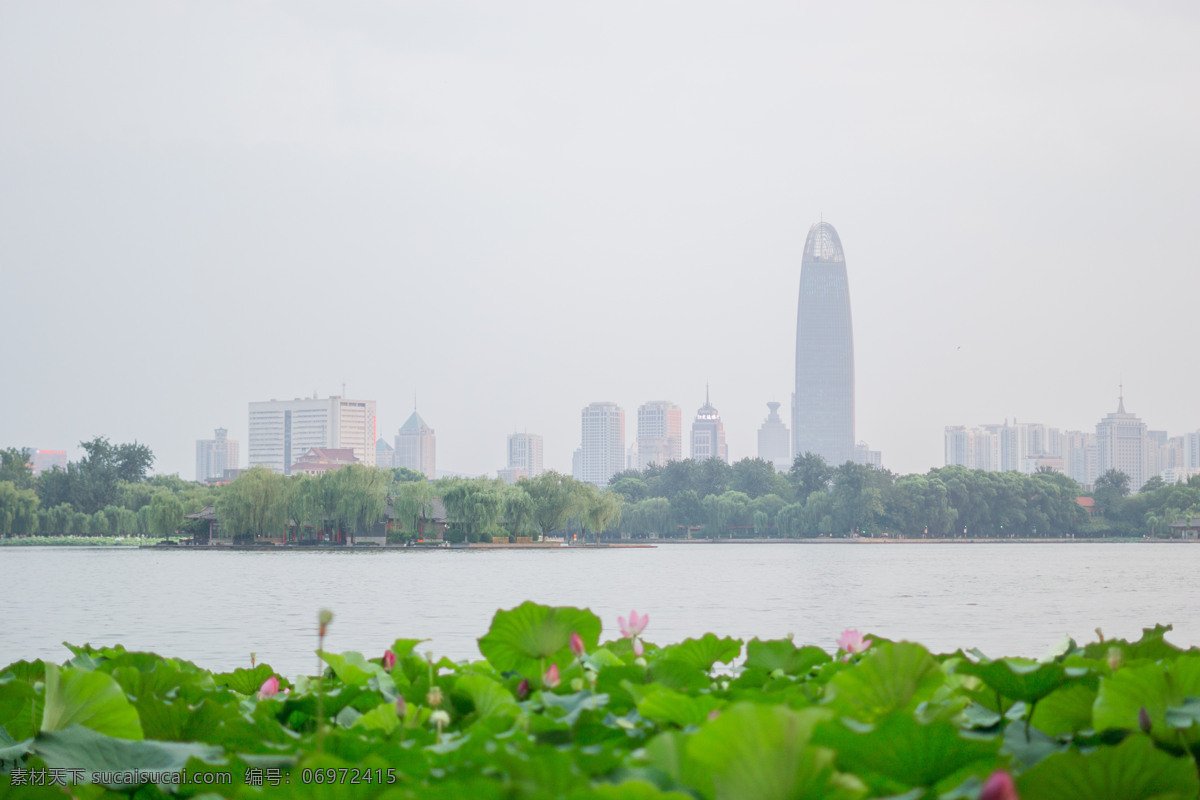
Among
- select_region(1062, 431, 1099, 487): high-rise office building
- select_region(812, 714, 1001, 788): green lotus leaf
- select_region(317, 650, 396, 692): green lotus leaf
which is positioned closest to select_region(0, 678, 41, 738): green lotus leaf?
select_region(317, 650, 396, 692): green lotus leaf

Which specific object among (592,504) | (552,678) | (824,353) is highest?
(824,353)

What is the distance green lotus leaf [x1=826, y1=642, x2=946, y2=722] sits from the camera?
1546 mm

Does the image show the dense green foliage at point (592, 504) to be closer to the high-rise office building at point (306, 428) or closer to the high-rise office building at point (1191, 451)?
the high-rise office building at point (306, 428)

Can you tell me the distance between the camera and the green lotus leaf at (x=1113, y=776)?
1.10 meters

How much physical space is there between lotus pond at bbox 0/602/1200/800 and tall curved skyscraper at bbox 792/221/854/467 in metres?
157

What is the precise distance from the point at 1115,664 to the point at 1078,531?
75.8 meters

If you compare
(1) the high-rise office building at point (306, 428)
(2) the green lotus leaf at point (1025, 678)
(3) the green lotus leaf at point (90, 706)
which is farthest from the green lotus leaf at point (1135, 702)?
(1) the high-rise office building at point (306, 428)

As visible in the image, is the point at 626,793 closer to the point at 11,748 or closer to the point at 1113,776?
the point at 1113,776

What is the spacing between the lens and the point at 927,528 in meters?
68.5

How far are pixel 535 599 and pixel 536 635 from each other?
17397mm

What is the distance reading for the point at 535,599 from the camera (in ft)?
62.6

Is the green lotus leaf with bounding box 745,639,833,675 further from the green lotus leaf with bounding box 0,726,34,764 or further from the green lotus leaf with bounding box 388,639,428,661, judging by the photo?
the green lotus leaf with bounding box 0,726,34,764

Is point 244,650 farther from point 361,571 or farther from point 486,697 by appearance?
point 361,571

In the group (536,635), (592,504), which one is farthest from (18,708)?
(592,504)
